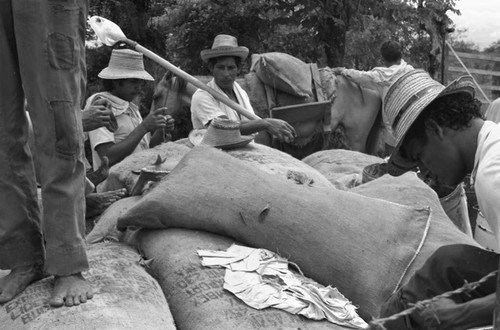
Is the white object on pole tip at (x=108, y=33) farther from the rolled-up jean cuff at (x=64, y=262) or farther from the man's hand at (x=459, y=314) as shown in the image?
the man's hand at (x=459, y=314)

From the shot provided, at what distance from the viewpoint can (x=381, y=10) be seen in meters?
8.70

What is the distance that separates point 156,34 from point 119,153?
396 cm

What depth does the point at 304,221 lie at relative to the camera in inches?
106

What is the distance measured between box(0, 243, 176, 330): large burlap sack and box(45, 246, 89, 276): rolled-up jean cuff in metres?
0.07

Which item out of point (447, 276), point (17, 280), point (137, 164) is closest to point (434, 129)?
point (447, 276)

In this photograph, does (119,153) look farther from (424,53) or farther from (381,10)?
(424,53)

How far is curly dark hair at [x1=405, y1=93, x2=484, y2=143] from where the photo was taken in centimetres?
198

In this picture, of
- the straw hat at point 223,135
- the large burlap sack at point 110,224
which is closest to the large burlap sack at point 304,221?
the large burlap sack at point 110,224

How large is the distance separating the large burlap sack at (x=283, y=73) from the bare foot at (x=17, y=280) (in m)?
3.76

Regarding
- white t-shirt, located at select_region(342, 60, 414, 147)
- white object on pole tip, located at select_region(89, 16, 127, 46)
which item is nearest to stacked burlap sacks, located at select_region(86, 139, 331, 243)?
white object on pole tip, located at select_region(89, 16, 127, 46)

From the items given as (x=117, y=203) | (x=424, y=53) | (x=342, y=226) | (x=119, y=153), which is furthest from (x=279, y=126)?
(x=424, y=53)

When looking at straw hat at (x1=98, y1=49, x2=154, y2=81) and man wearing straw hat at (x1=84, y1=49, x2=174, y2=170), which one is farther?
straw hat at (x1=98, y1=49, x2=154, y2=81)

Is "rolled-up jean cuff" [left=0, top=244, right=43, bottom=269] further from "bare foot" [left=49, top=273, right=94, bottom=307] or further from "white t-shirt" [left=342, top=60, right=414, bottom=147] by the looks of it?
"white t-shirt" [left=342, top=60, right=414, bottom=147]

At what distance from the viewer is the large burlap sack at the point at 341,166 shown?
3922 millimetres
